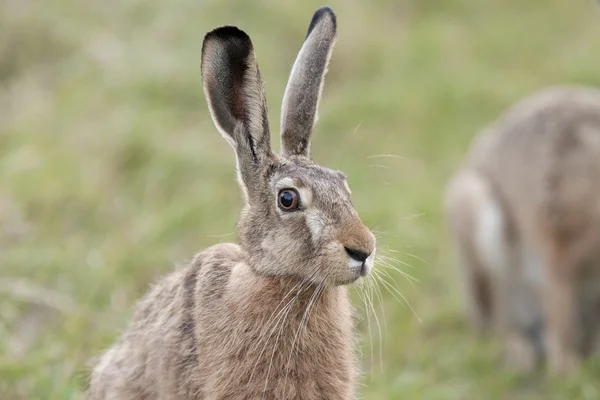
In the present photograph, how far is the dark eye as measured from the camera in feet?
12.5

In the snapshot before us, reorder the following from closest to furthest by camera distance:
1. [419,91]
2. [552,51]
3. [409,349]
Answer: [409,349] < [419,91] < [552,51]

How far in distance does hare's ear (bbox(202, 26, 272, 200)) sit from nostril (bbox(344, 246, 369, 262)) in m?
0.53

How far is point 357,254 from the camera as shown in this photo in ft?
11.8

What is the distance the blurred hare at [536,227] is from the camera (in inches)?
264

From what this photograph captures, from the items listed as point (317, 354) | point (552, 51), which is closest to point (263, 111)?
point (317, 354)

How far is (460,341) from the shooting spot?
722 cm

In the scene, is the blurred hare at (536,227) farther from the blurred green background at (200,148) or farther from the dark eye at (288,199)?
the dark eye at (288,199)

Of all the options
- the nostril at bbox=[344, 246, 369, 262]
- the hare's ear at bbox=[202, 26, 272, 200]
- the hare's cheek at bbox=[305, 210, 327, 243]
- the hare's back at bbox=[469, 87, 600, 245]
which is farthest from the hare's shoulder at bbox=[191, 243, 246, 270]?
the hare's back at bbox=[469, 87, 600, 245]

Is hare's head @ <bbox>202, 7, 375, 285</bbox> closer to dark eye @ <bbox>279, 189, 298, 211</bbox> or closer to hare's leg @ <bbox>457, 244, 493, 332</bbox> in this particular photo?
dark eye @ <bbox>279, 189, 298, 211</bbox>

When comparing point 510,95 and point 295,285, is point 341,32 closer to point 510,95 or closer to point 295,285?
point 510,95

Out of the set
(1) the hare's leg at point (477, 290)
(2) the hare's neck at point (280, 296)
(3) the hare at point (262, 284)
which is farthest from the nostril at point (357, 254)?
(1) the hare's leg at point (477, 290)

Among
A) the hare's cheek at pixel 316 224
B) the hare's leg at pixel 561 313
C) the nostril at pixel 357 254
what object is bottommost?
the nostril at pixel 357 254

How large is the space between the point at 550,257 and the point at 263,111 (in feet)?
10.9

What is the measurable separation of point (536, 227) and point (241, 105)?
3.31m
